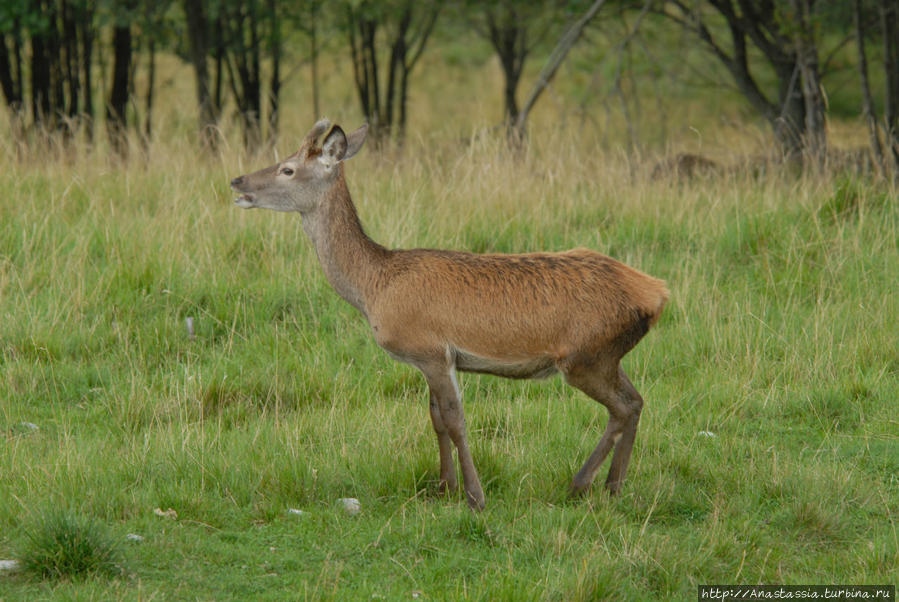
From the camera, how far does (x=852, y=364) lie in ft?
21.8

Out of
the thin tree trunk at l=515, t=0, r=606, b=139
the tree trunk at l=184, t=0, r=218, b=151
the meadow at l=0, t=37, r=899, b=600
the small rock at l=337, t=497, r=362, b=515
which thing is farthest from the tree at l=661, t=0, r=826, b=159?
the small rock at l=337, t=497, r=362, b=515

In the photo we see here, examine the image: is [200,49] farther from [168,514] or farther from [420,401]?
[168,514]

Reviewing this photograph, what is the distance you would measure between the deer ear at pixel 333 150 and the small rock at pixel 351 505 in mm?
1674

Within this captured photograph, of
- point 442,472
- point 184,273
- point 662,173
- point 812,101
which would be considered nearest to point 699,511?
point 442,472

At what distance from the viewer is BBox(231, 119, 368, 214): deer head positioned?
551 centimetres

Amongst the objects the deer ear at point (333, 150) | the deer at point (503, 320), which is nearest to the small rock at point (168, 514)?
the deer at point (503, 320)

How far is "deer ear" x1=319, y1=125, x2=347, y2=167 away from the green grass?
4.69 ft

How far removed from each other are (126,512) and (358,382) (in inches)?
78.6

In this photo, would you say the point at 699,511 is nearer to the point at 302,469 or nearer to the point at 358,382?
the point at 302,469

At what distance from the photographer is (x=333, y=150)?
5539 mm

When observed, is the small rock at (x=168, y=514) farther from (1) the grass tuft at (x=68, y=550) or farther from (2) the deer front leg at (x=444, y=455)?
(2) the deer front leg at (x=444, y=455)

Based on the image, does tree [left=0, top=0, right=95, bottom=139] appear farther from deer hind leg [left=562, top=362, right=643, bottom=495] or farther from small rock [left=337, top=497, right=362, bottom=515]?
deer hind leg [left=562, top=362, right=643, bottom=495]

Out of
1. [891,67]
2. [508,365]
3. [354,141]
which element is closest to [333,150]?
[354,141]

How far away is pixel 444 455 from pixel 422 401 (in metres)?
1.16
